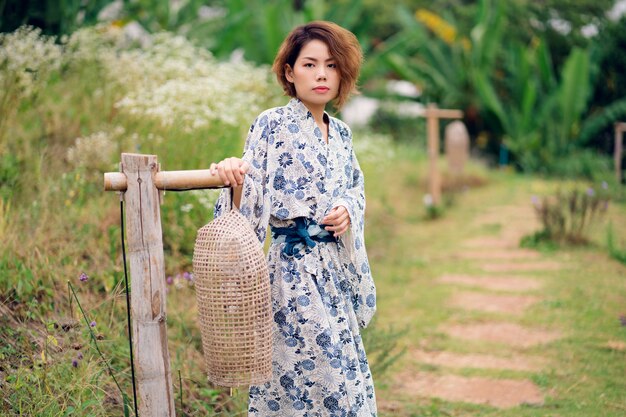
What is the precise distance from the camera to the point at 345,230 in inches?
108

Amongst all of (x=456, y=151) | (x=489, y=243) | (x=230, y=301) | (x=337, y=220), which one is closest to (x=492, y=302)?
(x=489, y=243)

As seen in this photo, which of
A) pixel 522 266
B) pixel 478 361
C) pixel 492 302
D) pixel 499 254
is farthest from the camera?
pixel 499 254

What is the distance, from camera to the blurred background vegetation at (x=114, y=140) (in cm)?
317

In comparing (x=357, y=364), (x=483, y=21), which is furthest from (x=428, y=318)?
(x=483, y=21)

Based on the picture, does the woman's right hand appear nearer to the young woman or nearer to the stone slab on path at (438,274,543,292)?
the young woman

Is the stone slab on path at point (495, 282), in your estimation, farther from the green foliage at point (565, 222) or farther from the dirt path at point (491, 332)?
the green foliage at point (565, 222)

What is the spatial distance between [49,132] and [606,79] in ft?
39.0

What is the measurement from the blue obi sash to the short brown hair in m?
0.55

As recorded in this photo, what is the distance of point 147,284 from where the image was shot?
2.33 meters

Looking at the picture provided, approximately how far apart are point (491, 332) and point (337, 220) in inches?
107

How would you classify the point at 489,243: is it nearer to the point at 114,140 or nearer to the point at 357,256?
the point at 114,140

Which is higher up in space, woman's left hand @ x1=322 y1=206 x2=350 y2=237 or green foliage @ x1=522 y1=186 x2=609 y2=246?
woman's left hand @ x1=322 y1=206 x2=350 y2=237

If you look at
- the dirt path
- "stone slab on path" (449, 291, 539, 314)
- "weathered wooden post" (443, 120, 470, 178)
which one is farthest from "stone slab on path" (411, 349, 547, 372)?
"weathered wooden post" (443, 120, 470, 178)

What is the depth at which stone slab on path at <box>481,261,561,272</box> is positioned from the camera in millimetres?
6504
